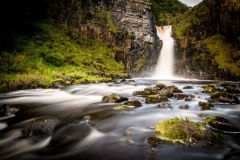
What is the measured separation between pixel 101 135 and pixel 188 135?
3.05m

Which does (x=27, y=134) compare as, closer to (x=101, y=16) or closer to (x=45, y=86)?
(x=45, y=86)

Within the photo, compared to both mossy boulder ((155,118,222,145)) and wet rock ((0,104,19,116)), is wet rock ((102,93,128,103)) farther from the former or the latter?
mossy boulder ((155,118,222,145))

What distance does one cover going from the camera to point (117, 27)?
4228cm

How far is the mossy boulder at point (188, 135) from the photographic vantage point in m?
A: 7.22

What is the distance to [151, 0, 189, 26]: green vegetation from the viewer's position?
61.8 metres

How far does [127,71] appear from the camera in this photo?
38.7 m

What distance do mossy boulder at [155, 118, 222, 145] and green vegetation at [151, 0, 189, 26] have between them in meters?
55.0

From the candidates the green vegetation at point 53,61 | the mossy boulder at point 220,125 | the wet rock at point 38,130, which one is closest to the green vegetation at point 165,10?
the green vegetation at point 53,61

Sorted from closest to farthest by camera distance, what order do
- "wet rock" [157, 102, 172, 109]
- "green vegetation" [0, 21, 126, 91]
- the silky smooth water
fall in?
the silky smooth water, "wet rock" [157, 102, 172, 109], "green vegetation" [0, 21, 126, 91]

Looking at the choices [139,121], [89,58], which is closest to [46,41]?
[89,58]

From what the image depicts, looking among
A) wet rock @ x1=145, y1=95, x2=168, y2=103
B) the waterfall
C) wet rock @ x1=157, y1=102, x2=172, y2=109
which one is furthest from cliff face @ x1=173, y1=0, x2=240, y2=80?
wet rock @ x1=157, y1=102, x2=172, y2=109

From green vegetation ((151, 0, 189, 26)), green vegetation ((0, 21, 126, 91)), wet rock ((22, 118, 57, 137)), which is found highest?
green vegetation ((151, 0, 189, 26))

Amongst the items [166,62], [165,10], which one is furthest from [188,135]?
[165,10]

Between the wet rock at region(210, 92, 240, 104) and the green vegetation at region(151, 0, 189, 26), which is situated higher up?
the green vegetation at region(151, 0, 189, 26)
